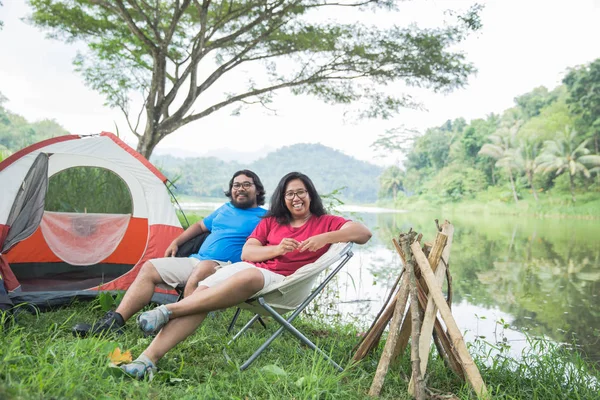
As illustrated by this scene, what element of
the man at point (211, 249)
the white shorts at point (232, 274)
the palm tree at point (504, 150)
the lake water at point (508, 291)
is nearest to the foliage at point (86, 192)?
the lake water at point (508, 291)

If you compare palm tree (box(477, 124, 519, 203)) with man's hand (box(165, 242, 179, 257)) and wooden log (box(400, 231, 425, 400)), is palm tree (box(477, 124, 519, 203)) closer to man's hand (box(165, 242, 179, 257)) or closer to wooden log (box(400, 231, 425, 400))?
man's hand (box(165, 242, 179, 257))

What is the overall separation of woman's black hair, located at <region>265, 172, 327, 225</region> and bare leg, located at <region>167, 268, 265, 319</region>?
0.47m

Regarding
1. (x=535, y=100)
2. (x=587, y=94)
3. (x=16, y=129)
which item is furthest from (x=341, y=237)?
(x=16, y=129)

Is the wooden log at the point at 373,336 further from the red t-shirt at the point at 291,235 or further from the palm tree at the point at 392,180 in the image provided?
the palm tree at the point at 392,180

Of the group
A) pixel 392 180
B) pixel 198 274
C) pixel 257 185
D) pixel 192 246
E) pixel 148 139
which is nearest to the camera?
pixel 198 274

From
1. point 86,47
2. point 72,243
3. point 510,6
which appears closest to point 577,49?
point 510,6

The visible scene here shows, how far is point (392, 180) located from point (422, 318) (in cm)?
3449

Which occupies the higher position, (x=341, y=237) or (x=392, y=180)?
(x=392, y=180)

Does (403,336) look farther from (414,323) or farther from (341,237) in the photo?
(341,237)

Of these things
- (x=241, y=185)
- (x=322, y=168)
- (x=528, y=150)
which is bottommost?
(x=241, y=185)

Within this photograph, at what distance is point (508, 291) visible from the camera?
5746 millimetres

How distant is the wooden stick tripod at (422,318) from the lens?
76.4 inches

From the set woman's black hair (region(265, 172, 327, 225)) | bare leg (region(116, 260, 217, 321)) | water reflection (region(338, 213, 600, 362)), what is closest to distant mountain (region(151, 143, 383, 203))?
water reflection (region(338, 213, 600, 362))

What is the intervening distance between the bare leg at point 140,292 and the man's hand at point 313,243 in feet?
2.73
